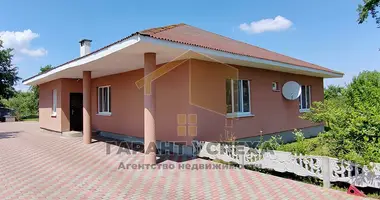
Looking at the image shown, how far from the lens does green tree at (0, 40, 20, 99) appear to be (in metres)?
35.7

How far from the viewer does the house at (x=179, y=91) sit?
7684mm

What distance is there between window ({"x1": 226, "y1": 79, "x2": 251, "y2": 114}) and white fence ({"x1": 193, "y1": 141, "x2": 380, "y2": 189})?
2.85m

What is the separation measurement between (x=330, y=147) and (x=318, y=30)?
12328 mm

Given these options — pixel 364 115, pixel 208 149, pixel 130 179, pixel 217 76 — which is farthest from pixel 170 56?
pixel 364 115

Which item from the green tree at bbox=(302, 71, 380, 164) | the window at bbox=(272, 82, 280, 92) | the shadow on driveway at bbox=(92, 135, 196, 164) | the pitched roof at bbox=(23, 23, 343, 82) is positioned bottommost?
the shadow on driveway at bbox=(92, 135, 196, 164)

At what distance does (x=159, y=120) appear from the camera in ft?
33.0

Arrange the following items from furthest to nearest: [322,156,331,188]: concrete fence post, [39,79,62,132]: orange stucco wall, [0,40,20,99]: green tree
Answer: [0,40,20,99]: green tree → [39,79,62,132]: orange stucco wall → [322,156,331,188]: concrete fence post

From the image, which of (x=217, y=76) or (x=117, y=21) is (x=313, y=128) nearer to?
(x=217, y=76)

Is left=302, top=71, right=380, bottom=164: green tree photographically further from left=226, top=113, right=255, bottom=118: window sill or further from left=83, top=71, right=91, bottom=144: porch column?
left=83, top=71, right=91, bottom=144: porch column

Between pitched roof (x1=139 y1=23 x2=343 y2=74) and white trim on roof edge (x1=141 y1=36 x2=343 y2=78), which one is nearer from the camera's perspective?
white trim on roof edge (x1=141 y1=36 x2=343 y2=78)

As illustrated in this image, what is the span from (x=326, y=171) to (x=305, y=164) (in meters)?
0.48

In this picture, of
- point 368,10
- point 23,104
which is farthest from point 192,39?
point 23,104

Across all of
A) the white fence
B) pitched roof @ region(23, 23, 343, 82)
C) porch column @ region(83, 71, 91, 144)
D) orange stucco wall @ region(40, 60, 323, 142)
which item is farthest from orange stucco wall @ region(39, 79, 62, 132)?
the white fence

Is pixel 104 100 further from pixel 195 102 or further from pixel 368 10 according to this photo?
pixel 368 10
